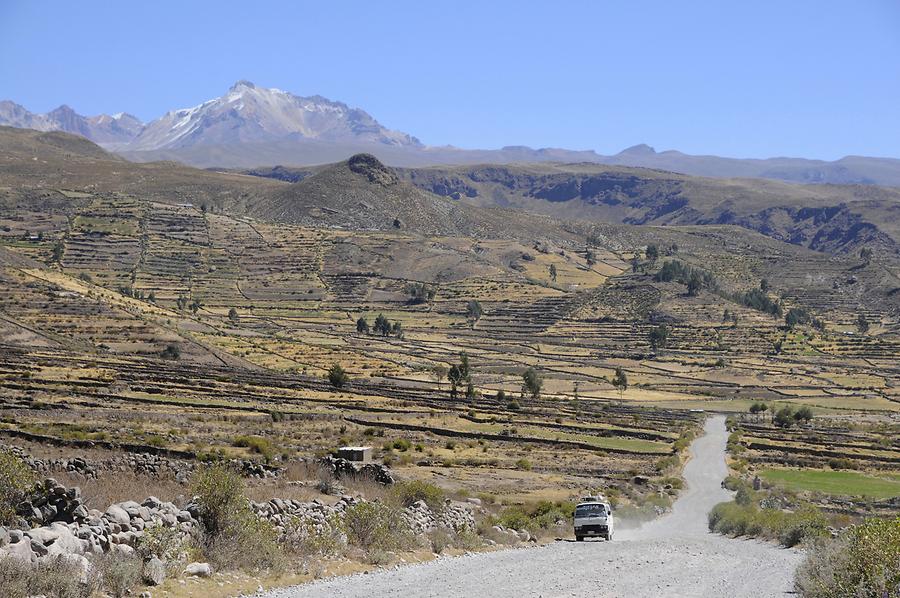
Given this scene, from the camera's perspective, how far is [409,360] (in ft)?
413

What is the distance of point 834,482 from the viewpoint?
61.8 m

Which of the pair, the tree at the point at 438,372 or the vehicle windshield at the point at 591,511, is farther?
the tree at the point at 438,372

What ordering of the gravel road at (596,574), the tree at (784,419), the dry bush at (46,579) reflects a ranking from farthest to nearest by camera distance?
the tree at (784,419) < the gravel road at (596,574) < the dry bush at (46,579)

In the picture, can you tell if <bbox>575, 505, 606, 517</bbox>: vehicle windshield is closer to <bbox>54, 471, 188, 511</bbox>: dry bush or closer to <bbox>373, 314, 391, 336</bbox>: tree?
<bbox>54, 471, 188, 511</bbox>: dry bush

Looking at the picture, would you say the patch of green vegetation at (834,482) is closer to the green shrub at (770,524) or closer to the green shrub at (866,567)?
the green shrub at (770,524)

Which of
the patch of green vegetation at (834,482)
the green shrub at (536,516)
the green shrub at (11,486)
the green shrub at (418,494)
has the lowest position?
the patch of green vegetation at (834,482)

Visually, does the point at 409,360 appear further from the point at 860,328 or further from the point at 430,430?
the point at 860,328

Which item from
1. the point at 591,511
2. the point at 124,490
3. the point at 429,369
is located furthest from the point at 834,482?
the point at 429,369

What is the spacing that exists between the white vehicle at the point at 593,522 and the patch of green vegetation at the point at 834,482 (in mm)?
Result: 27707

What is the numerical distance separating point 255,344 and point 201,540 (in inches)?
4133

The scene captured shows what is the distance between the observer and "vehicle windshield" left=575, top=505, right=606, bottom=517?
3195 cm

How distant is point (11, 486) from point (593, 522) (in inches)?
756

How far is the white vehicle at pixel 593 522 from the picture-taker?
103 ft

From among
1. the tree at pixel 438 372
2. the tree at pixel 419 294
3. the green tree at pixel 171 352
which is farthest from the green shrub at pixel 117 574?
the tree at pixel 419 294
